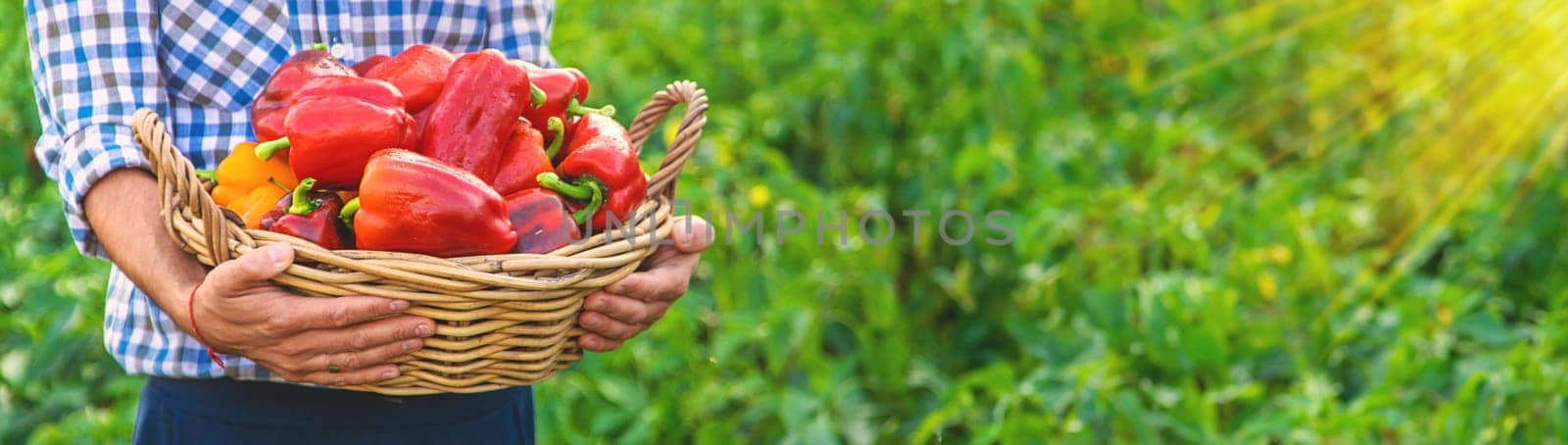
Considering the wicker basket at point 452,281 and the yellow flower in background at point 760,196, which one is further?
the yellow flower in background at point 760,196

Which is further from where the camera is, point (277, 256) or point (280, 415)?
point (280, 415)

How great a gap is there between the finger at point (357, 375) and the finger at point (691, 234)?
0.96 feet

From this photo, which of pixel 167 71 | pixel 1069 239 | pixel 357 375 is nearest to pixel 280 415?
pixel 357 375

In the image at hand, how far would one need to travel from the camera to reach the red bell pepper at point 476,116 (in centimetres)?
123

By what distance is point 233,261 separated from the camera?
1.10 m

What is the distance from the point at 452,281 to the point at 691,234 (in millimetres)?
292

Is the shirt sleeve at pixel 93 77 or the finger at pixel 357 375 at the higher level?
the shirt sleeve at pixel 93 77

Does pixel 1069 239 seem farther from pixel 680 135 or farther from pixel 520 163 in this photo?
pixel 520 163

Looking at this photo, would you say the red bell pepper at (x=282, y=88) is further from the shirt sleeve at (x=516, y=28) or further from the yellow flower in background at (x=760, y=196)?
the yellow flower in background at (x=760, y=196)

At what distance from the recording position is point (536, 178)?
1.27 meters

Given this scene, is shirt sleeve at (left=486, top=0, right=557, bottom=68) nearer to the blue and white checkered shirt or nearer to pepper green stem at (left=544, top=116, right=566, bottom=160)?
the blue and white checkered shirt

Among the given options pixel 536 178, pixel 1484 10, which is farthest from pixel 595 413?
pixel 1484 10
